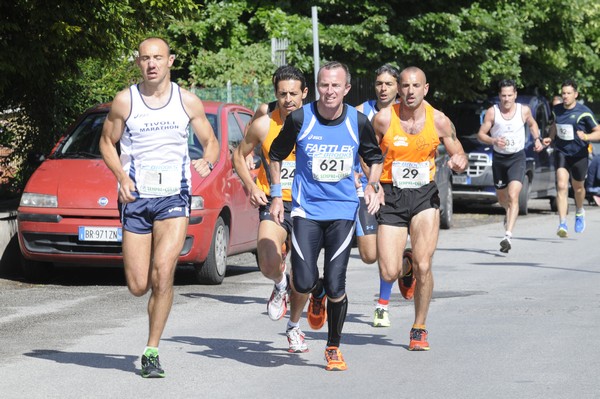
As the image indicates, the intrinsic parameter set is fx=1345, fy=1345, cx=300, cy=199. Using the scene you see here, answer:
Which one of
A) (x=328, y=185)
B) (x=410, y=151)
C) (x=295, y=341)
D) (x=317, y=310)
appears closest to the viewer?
(x=328, y=185)

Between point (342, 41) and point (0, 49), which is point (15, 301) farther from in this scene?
point (342, 41)

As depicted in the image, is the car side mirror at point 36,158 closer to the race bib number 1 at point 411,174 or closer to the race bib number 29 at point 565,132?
the race bib number 1 at point 411,174

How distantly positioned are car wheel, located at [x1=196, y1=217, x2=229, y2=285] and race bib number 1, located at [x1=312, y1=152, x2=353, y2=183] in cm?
457

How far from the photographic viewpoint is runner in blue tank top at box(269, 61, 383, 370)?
8234 millimetres

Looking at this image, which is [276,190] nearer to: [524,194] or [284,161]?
[284,161]

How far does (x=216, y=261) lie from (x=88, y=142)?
189 centimetres

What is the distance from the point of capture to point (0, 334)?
9805 mm

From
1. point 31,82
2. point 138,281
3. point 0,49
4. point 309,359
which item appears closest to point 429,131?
point 309,359

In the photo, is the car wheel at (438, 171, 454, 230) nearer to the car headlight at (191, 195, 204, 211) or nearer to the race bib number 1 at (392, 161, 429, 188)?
the car headlight at (191, 195, 204, 211)

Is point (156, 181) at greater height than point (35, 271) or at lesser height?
greater

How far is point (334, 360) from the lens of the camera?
27.0ft

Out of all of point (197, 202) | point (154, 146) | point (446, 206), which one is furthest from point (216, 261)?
point (446, 206)

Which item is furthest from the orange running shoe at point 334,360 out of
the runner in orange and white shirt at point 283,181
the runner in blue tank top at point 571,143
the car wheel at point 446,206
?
the car wheel at point 446,206

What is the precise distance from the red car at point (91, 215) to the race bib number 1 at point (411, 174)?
3401mm
